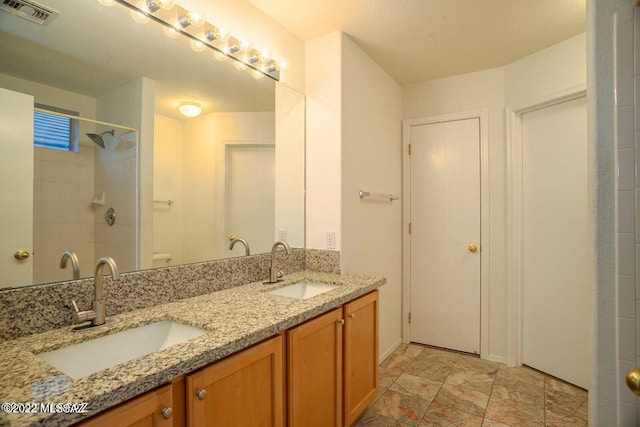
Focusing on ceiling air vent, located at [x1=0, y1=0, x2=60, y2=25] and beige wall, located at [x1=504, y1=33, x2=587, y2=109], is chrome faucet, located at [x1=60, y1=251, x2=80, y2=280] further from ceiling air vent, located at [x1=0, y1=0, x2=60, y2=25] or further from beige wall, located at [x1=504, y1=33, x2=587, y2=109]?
beige wall, located at [x1=504, y1=33, x2=587, y2=109]

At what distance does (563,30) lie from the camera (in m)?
2.15

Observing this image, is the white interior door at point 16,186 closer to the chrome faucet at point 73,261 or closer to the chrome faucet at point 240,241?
the chrome faucet at point 73,261

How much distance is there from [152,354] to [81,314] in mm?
390

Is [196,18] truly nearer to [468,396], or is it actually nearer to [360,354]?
[360,354]

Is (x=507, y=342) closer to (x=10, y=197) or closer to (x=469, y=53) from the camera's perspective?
(x=469, y=53)

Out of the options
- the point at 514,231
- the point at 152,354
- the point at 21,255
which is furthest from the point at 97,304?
the point at 514,231

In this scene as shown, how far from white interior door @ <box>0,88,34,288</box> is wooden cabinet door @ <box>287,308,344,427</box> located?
93 centimetres

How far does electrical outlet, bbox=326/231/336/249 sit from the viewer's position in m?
2.15

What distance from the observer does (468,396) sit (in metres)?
2.19

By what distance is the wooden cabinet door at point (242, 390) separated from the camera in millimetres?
945

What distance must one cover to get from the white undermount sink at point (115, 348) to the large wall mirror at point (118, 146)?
0.89 feet

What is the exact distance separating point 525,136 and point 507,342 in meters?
1.63

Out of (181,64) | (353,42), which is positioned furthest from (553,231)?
(181,64)

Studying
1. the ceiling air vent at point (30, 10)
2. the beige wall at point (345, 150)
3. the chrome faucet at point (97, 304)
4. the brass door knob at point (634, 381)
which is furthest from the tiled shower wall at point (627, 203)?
the ceiling air vent at point (30, 10)
